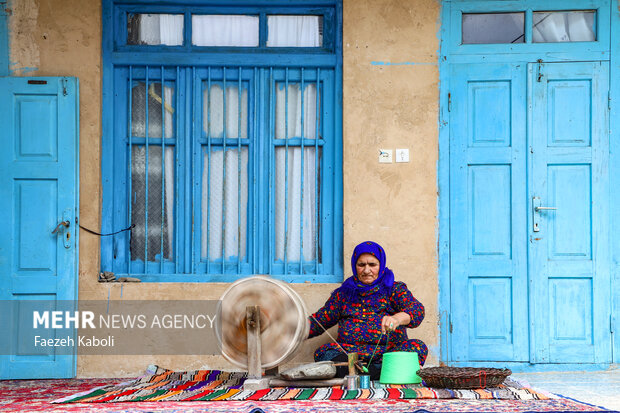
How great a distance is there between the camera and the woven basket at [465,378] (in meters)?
5.05

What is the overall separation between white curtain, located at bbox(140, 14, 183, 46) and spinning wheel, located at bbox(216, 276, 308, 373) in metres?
2.27

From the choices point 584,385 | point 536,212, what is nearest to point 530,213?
point 536,212

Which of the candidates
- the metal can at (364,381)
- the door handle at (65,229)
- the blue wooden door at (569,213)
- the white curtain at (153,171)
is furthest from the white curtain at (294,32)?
the metal can at (364,381)

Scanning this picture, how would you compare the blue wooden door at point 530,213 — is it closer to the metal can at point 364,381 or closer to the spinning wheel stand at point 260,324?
the metal can at point 364,381

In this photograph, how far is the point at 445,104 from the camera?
20.6 ft

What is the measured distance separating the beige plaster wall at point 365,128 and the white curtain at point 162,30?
14.0 inches

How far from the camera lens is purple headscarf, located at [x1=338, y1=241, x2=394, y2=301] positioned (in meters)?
5.65

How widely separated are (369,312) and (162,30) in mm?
2723

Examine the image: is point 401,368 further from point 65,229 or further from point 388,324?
point 65,229

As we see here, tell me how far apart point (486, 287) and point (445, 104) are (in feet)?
4.65

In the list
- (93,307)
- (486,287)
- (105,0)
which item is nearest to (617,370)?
(486,287)

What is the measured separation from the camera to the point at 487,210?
6.27 meters

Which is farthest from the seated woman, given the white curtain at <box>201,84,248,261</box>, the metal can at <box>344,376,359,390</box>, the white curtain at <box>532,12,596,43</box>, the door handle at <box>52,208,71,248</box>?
the white curtain at <box>532,12,596,43</box>

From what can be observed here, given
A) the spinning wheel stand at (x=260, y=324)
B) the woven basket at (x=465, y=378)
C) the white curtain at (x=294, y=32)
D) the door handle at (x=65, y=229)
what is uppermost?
the white curtain at (x=294, y=32)
